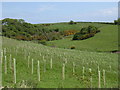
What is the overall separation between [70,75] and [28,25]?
107126 mm

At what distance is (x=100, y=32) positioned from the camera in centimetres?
9350

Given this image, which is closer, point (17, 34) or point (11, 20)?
point (17, 34)

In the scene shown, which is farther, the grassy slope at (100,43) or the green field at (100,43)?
the grassy slope at (100,43)

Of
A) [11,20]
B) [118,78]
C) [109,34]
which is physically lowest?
[118,78]

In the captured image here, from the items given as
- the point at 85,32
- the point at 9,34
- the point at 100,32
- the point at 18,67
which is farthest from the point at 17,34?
the point at 18,67

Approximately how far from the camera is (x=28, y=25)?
126875mm

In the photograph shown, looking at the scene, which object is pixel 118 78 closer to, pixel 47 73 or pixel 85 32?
pixel 47 73

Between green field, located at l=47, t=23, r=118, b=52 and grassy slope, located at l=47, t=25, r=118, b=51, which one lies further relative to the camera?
grassy slope, located at l=47, t=25, r=118, b=51

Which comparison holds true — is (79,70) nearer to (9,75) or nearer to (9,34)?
(9,75)

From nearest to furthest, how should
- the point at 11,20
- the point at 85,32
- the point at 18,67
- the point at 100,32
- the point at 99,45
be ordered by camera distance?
A: the point at 18,67 < the point at 99,45 < the point at 100,32 < the point at 85,32 < the point at 11,20

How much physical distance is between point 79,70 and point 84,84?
562 cm

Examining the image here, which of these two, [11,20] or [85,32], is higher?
[11,20]

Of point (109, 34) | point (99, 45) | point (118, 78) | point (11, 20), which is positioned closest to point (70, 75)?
point (118, 78)

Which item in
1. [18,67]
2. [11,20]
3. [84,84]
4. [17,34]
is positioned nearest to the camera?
[84,84]
